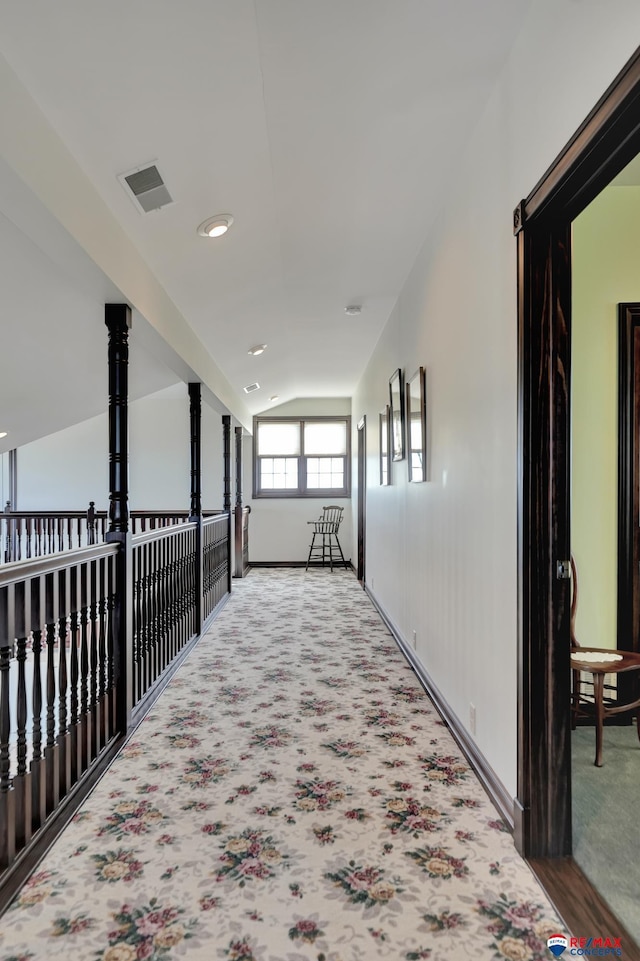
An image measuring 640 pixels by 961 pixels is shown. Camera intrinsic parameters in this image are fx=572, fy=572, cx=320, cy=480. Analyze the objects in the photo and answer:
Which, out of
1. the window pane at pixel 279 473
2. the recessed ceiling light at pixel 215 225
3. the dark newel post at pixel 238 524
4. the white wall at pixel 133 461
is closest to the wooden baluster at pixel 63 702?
the recessed ceiling light at pixel 215 225

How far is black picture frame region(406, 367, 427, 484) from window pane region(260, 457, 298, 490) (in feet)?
18.1

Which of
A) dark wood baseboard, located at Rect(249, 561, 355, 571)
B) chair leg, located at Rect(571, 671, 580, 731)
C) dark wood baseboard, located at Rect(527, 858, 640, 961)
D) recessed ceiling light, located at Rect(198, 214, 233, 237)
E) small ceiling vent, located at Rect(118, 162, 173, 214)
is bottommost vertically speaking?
dark wood baseboard, located at Rect(249, 561, 355, 571)

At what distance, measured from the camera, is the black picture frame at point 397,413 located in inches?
166

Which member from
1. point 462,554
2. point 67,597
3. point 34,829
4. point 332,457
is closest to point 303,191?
point 462,554

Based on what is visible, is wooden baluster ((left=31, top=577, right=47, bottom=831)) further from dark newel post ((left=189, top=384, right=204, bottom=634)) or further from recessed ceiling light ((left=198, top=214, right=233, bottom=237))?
dark newel post ((left=189, top=384, right=204, bottom=634))

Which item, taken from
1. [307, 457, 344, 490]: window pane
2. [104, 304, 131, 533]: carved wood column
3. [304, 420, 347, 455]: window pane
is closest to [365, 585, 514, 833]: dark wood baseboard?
[104, 304, 131, 533]: carved wood column

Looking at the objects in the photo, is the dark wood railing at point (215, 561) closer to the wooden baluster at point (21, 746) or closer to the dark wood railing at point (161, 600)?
the dark wood railing at point (161, 600)

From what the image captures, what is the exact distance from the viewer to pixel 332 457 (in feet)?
30.8

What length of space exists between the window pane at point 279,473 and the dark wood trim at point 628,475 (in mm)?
6764

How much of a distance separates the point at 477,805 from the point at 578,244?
2601 millimetres

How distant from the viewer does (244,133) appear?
2.38m

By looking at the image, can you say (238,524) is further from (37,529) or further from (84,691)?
(84,691)

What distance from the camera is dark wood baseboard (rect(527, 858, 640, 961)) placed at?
4.79 ft

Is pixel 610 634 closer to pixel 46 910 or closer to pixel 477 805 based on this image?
pixel 477 805
